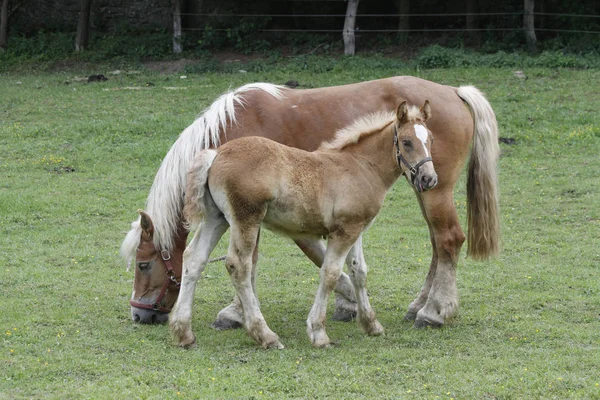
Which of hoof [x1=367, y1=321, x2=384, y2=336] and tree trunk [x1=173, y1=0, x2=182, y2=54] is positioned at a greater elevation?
tree trunk [x1=173, y1=0, x2=182, y2=54]

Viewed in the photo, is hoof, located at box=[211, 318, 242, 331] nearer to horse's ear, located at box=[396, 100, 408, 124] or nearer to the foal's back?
the foal's back

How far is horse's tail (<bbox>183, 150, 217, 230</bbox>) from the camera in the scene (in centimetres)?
582

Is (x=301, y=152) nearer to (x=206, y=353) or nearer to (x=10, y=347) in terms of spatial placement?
(x=206, y=353)

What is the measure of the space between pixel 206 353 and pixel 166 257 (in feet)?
3.09

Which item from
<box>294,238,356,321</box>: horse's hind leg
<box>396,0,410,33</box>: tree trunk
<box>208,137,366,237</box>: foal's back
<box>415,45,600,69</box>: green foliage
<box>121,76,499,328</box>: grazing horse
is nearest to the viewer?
<box>208,137,366,237</box>: foal's back

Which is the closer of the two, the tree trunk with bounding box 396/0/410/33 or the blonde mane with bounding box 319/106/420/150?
the blonde mane with bounding box 319/106/420/150

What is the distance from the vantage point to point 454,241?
6789mm

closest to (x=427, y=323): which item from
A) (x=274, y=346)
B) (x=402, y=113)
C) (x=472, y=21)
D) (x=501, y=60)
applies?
(x=274, y=346)

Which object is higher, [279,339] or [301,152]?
[301,152]

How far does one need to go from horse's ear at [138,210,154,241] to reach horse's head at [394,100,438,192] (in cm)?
200

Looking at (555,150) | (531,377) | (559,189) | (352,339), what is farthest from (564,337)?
(555,150)

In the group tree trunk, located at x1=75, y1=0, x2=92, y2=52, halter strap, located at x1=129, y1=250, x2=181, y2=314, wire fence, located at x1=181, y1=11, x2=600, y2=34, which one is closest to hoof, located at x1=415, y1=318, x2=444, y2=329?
halter strap, located at x1=129, y1=250, x2=181, y2=314

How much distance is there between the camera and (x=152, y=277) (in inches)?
256

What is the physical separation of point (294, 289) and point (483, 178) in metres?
2.05
